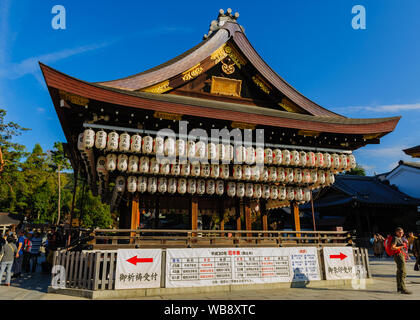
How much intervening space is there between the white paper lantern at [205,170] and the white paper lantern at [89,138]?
13.7ft

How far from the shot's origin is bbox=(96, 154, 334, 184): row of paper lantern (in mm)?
10094

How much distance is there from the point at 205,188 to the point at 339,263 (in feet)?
20.5

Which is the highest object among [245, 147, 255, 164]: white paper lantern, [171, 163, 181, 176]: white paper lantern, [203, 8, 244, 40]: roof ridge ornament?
[203, 8, 244, 40]: roof ridge ornament

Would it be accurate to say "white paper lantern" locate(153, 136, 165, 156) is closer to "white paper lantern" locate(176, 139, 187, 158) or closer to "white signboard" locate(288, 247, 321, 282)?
"white paper lantern" locate(176, 139, 187, 158)

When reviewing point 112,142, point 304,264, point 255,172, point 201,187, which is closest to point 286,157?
point 255,172

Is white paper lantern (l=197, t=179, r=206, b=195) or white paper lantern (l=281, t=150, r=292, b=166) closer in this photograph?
white paper lantern (l=197, t=179, r=206, b=195)

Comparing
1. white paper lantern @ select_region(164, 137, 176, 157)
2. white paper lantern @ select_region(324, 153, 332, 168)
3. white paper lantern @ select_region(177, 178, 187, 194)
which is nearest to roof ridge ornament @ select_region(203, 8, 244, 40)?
white paper lantern @ select_region(164, 137, 176, 157)

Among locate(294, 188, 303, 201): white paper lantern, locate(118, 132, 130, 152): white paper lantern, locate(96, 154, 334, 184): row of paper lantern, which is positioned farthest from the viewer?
locate(294, 188, 303, 201): white paper lantern

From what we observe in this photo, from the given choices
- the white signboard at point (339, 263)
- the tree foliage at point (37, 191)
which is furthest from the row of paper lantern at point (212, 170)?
the tree foliage at point (37, 191)

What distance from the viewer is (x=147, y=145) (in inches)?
390

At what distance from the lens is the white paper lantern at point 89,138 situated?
30.4ft

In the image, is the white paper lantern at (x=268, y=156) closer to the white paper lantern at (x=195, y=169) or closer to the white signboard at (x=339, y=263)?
the white paper lantern at (x=195, y=169)

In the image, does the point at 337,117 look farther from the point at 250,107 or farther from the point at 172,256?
the point at 172,256

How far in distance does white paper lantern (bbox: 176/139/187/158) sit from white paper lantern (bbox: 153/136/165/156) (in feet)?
1.84
